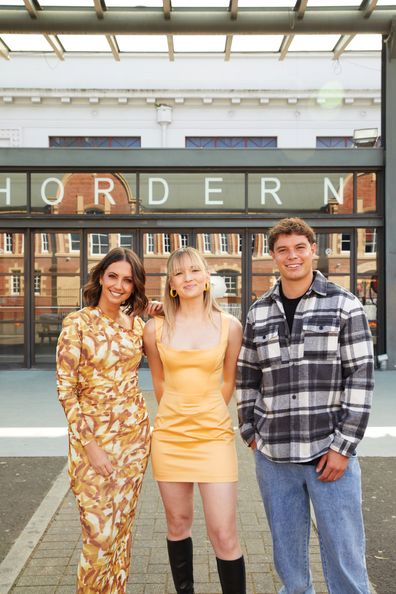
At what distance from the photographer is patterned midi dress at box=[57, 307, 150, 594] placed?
268 centimetres

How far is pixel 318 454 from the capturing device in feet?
8.25

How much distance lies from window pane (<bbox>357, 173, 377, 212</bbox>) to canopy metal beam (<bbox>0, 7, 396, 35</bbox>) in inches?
110

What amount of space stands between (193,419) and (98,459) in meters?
0.48

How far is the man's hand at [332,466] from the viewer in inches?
96.8

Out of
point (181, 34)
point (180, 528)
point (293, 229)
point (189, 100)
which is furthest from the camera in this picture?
point (189, 100)

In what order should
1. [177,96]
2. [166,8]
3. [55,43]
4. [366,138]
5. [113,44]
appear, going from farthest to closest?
[177,96] < [366,138] < [55,43] < [113,44] < [166,8]

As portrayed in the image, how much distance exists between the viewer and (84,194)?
11.9m

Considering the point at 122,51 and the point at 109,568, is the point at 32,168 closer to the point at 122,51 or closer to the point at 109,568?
the point at 122,51

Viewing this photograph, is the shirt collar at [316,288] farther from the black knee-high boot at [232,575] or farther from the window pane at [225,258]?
the window pane at [225,258]

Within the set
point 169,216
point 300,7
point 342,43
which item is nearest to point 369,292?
point 169,216

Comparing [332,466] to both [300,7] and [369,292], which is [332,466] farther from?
[369,292]

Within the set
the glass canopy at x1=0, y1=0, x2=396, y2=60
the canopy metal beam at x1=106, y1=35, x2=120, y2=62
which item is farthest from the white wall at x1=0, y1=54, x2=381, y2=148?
the canopy metal beam at x1=106, y1=35, x2=120, y2=62

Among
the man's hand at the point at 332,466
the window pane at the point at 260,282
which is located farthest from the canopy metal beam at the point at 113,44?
the man's hand at the point at 332,466

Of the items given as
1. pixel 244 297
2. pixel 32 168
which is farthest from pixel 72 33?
pixel 244 297
